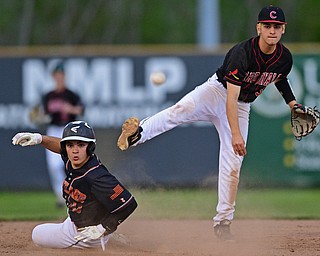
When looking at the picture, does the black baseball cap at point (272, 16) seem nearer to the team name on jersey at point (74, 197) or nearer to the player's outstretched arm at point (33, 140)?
the player's outstretched arm at point (33, 140)

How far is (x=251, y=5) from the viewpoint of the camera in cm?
2219

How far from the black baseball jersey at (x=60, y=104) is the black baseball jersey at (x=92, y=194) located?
5.37 m

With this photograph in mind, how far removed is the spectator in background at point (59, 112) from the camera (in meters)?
12.3

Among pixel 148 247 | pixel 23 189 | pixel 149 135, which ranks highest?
pixel 149 135

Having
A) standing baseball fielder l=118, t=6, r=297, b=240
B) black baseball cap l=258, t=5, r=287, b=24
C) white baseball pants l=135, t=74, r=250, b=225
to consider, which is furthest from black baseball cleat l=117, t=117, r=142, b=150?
black baseball cap l=258, t=5, r=287, b=24

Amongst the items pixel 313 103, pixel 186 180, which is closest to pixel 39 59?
pixel 186 180

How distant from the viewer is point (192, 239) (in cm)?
826

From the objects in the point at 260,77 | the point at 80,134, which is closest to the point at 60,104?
the point at 260,77

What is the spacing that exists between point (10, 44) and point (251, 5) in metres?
5.89

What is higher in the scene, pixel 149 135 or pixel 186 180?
pixel 149 135

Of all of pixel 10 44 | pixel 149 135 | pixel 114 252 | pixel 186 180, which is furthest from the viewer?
pixel 10 44

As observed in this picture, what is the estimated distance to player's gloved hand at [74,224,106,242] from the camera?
699cm

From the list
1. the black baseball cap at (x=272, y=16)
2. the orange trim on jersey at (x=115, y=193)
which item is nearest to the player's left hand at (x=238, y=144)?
the black baseball cap at (x=272, y=16)

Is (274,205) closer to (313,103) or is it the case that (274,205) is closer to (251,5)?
(313,103)
